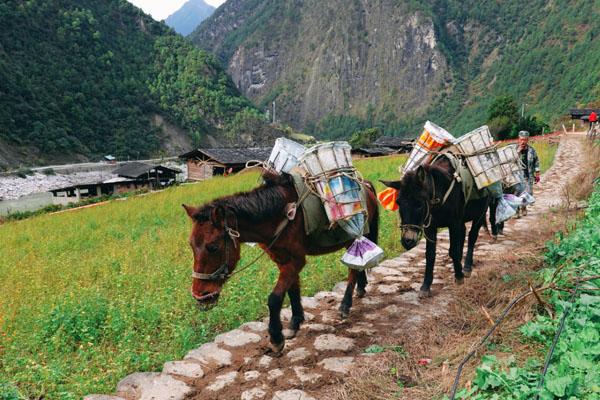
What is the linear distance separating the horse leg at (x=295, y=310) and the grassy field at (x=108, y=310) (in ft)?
2.43

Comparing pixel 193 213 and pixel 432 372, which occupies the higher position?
pixel 193 213

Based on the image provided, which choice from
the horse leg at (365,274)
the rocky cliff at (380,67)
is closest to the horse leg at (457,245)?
the horse leg at (365,274)

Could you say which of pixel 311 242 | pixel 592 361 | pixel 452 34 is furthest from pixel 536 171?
pixel 452 34

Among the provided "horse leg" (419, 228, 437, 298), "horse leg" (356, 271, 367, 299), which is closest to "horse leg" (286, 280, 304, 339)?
"horse leg" (356, 271, 367, 299)

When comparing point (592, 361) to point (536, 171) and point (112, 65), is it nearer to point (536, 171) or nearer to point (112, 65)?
point (536, 171)

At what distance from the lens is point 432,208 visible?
17.1 ft

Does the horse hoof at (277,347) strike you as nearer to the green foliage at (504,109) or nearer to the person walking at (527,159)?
the person walking at (527,159)

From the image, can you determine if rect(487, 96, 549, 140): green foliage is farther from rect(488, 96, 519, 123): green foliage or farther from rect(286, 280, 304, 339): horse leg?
rect(286, 280, 304, 339): horse leg

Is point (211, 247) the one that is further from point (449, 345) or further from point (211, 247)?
point (449, 345)

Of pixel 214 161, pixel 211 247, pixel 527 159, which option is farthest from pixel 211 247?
pixel 214 161

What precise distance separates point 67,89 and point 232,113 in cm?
4001

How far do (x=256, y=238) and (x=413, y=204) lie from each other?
2066mm

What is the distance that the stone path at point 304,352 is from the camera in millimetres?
3676

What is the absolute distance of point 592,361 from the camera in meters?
2.49
